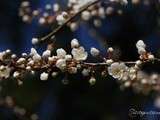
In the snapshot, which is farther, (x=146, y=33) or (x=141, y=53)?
(x=146, y=33)

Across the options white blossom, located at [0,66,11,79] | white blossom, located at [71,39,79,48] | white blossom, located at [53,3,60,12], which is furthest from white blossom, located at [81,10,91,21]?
white blossom, located at [0,66,11,79]

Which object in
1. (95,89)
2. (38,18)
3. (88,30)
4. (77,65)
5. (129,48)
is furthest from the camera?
(95,89)

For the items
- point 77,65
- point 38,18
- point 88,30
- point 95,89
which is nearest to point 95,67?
point 77,65

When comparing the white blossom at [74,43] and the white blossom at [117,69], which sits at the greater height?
the white blossom at [74,43]

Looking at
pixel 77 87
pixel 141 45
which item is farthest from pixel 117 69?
pixel 77 87

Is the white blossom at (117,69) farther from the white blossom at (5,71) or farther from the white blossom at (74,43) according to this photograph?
the white blossom at (5,71)

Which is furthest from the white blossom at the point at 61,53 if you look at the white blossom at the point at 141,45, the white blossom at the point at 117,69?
the white blossom at the point at 141,45

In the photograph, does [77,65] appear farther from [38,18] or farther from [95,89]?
[95,89]

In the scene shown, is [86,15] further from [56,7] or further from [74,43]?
[74,43]
